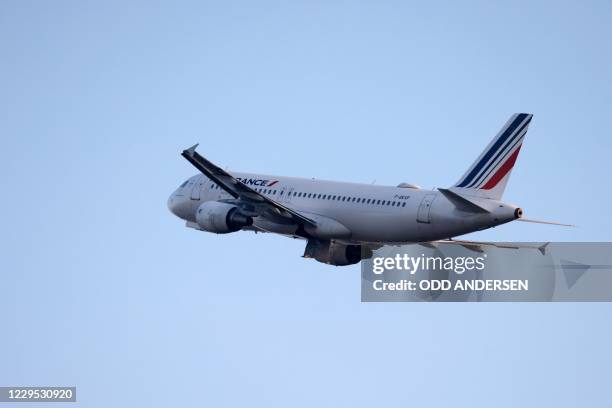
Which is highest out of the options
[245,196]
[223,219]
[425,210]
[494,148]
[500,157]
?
[494,148]

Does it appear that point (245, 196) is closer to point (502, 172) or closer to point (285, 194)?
point (285, 194)

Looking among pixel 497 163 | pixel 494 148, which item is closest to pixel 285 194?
pixel 494 148

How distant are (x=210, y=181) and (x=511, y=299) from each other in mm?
20164

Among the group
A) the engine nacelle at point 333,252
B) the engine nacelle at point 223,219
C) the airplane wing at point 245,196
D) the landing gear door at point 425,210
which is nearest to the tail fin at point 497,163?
the landing gear door at point 425,210

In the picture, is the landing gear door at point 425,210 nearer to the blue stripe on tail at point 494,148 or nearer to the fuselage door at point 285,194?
the blue stripe on tail at point 494,148

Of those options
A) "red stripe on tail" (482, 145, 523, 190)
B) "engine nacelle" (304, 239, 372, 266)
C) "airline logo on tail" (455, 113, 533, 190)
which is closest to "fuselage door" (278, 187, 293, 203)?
"engine nacelle" (304, 239, 372, 266)

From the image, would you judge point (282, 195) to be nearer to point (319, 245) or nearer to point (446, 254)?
point (319, 245)

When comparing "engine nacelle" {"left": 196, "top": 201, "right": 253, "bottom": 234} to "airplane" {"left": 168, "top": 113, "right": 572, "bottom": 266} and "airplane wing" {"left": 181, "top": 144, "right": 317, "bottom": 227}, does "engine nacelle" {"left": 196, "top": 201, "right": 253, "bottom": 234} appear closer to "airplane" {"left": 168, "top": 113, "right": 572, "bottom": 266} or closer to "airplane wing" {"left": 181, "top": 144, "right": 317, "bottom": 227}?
"airplane" {"left": 168, "top": 113, "right": 572, "bottom": 266}

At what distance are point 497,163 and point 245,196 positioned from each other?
1484 centimetres

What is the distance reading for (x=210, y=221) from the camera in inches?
4673

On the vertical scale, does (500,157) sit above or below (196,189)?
below

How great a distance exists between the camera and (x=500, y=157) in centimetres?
11188

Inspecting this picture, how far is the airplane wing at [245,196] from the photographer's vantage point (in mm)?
113375

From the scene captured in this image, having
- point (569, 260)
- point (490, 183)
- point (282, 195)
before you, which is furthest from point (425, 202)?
point (569, 260)
